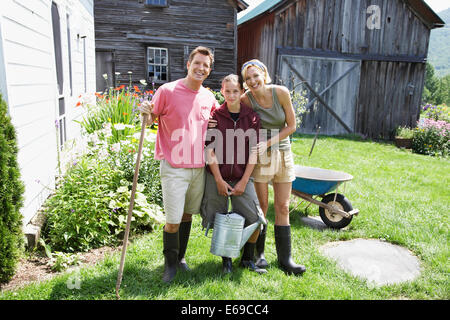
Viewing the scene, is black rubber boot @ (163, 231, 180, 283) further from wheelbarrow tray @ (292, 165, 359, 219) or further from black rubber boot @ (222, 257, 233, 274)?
wheelbarrow tray @ (292, 165, 359, 219)

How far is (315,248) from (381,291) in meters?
0.86

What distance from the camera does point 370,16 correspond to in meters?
12.3

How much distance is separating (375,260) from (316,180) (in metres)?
1.03

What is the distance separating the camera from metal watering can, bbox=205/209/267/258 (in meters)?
2.84

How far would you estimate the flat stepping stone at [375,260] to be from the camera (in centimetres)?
318

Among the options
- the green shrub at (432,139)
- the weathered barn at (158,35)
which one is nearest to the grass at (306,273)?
the green shrub at (432,139)

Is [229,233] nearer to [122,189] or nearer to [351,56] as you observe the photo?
[122,189]

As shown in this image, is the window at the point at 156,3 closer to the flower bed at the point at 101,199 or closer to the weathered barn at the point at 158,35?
the weathered barn at the point at 158,35

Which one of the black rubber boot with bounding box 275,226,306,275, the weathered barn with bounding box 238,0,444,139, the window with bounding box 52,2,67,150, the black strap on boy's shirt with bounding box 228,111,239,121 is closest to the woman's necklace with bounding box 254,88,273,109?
the black strap on boy's shirt with bounding box 228,111,239,121

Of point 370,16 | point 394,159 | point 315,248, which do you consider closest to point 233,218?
point 315,248

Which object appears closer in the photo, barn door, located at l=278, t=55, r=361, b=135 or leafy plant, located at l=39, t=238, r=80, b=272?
leafy plant, located at l=39, t=238, r=80, b=272

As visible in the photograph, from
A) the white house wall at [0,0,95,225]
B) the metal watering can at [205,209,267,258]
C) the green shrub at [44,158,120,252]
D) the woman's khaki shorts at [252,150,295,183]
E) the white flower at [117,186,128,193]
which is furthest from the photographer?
the white flower at [117,186,128,193]

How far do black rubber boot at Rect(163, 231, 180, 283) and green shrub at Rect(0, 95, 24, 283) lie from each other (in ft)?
3.73

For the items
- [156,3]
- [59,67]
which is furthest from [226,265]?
[156,3]
